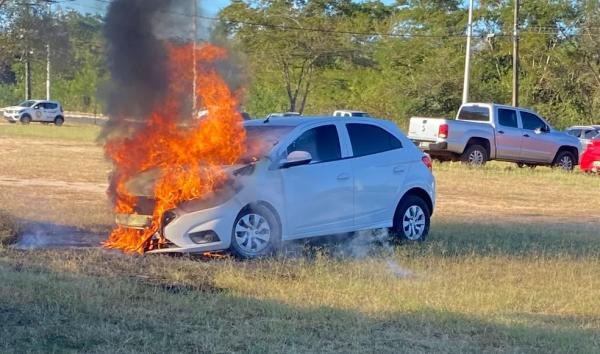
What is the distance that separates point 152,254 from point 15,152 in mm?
17909

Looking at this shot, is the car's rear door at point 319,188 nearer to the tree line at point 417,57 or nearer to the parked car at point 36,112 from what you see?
the tree line at point 417,57

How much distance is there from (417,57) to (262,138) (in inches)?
1760

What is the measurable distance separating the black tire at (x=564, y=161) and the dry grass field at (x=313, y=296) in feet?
47.6

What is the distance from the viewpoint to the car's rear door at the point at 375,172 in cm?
1094

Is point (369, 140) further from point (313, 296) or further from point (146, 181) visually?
point (313, 296)

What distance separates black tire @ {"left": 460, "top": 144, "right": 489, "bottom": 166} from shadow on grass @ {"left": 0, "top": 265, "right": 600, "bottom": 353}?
1875cm

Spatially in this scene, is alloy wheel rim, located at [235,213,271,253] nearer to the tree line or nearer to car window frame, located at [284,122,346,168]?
car window frame, located at [284,122,346,168]

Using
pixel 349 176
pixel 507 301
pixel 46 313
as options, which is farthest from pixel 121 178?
pixel 507 301

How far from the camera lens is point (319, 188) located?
1043 cm

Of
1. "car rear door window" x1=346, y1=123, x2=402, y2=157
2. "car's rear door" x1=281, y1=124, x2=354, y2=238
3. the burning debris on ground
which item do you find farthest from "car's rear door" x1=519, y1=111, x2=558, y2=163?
the burning debris on ground

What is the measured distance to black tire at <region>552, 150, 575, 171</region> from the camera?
1080 inches

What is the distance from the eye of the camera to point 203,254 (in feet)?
32.8

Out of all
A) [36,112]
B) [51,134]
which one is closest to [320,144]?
[51,134]

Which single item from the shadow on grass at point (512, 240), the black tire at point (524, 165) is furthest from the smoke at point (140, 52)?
the black tire at point (524, 165)
